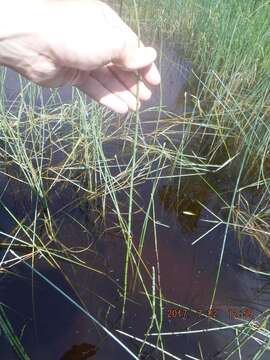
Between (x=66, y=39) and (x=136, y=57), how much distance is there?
13 centimetres

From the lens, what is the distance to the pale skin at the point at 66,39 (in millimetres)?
642

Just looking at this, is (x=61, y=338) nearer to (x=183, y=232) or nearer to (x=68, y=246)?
(x=68, y=246)

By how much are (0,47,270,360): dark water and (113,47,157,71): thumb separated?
0.56 m

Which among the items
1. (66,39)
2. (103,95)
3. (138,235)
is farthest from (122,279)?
(66,39)

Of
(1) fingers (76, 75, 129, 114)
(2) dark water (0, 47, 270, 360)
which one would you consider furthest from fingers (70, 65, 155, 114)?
(2) dark water (0, 47, 270, 360)

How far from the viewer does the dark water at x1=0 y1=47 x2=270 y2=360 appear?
2.85 ft

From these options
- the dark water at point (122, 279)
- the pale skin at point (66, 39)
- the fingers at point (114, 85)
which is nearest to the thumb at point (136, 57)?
the pale skin at point (66, 39)

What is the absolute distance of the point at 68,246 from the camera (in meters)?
1.10

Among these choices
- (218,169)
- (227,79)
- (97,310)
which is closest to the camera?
(97,310)

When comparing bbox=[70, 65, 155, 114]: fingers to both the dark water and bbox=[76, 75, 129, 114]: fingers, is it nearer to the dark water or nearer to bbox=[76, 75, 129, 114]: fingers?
bbox=[76, 75, 129, 114]: fingers

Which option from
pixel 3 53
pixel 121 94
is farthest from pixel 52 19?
pixel 121 94

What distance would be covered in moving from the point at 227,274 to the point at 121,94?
614 mm
